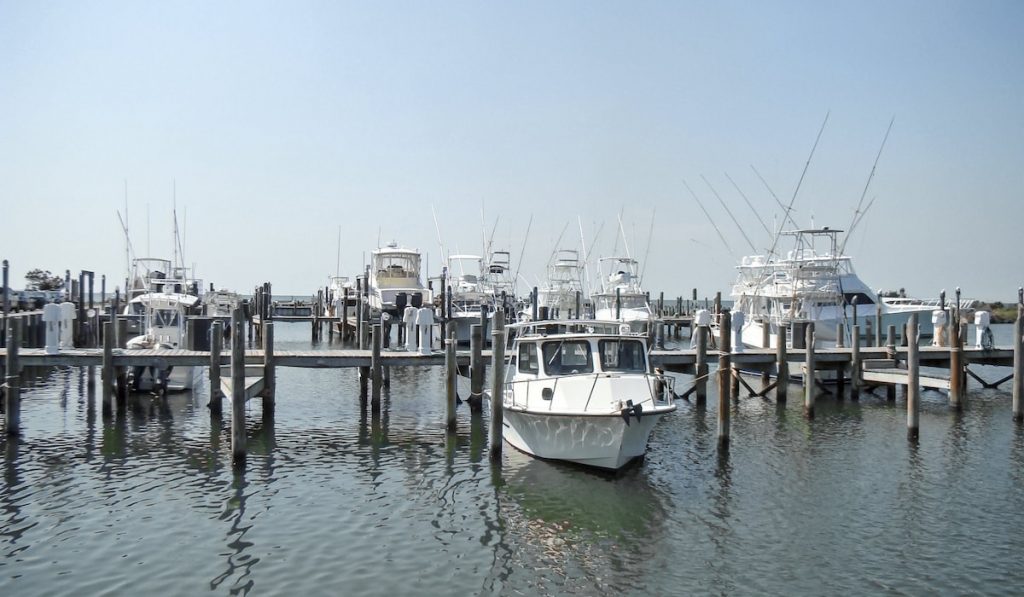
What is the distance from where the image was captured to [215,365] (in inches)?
782

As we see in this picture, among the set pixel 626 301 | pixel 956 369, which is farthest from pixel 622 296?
pixel 956 369

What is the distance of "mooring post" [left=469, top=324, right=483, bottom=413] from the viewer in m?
19.9

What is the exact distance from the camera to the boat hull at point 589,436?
15.2m

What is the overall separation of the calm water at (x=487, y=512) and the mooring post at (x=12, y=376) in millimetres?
610

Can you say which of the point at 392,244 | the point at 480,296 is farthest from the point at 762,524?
the point at 392,244

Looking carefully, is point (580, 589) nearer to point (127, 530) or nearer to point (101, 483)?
point (127, 530)

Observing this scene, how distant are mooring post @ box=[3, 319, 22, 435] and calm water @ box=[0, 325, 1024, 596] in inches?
24.0

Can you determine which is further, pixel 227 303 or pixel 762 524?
pixel 227 303

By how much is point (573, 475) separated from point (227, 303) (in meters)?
43.1

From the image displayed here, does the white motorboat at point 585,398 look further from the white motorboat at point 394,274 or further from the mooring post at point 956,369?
the white motorboat at point 394,274

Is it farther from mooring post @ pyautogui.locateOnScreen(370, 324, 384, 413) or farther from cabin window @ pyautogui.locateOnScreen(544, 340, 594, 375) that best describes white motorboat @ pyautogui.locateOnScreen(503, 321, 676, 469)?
mooring post @ pyautogui.locateOnScreen(370, 324, 384, 413)

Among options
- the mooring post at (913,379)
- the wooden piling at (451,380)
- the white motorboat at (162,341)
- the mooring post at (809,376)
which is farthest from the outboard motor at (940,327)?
the white motorboat at (162,341)

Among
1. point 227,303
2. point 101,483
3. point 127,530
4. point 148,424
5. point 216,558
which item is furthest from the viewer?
point 227,303

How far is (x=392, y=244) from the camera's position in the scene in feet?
177
